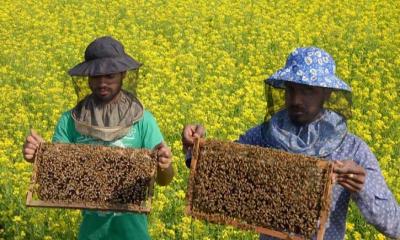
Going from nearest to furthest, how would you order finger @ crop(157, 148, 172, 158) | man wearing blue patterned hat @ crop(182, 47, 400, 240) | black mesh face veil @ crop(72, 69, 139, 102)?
man wearing blue patterned hat @ crop(182, 47, 400, 240)
finger @ crop(157, 148, 172, 158)
black mesh face veil @ crop(72, 69, 139, 102)

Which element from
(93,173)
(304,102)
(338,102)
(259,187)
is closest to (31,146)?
(93,173)

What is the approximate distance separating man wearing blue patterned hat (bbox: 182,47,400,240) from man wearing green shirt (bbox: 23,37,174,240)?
29.4 inches

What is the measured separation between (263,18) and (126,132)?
32.1 feet

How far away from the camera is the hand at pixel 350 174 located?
8.43ft

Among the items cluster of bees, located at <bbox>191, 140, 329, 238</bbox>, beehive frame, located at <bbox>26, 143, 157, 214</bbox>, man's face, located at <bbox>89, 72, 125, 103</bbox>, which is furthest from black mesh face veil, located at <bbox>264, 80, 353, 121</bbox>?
man's face, located at <bbox>89, 72, 125, 103</bbox>

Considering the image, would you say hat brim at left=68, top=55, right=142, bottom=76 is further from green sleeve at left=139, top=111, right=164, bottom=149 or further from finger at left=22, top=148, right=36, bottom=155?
finger at left=22, top=148, right=36, bottom=155

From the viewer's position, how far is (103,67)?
3408 mm

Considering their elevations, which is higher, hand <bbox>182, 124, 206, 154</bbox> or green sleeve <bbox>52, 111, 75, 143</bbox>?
hand <bbox>182, 124, 206, 154</bbox>

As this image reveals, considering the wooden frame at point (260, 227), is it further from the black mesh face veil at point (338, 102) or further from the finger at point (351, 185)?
the black mesh face veil at point (338, 102)

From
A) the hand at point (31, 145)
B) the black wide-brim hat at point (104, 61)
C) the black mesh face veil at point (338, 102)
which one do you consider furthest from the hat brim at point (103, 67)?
the black mesh face veil at point (338, 102)

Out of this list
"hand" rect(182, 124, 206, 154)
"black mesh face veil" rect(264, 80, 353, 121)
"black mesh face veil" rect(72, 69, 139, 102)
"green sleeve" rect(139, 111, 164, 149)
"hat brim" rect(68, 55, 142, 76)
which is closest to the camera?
"black mesh face veil" rect(264, 80, 353, 121)

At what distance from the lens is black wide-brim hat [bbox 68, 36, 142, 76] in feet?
11.1

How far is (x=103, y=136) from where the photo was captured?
3430mm

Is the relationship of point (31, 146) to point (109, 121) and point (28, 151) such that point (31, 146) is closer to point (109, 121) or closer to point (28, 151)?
point (28, 151)
